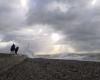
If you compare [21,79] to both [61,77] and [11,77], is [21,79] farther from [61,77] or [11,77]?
[61,77]

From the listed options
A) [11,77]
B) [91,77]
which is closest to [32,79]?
[11,77]

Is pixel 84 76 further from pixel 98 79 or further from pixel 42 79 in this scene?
pixel 42 79

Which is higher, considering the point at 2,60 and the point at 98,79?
the point at 2,60

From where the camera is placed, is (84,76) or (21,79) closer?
(21,79)

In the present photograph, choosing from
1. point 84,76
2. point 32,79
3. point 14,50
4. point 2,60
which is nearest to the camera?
point 32,79

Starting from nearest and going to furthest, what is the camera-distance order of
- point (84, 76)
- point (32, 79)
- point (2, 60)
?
point (32, 79) < point (84, 76) < point (2, 60)

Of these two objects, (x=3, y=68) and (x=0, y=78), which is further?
(x=3, y=68)

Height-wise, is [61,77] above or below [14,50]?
below

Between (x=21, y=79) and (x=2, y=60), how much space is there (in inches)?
209

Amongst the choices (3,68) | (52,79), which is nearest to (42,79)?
(52,79)

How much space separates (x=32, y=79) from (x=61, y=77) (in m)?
2.76

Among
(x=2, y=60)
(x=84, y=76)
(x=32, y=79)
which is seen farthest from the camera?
(x=2, y=60)

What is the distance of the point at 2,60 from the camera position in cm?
2700

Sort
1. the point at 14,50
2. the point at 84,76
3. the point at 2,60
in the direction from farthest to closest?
the point at 14,50 → the point at 2,60 → the point at 84,76
